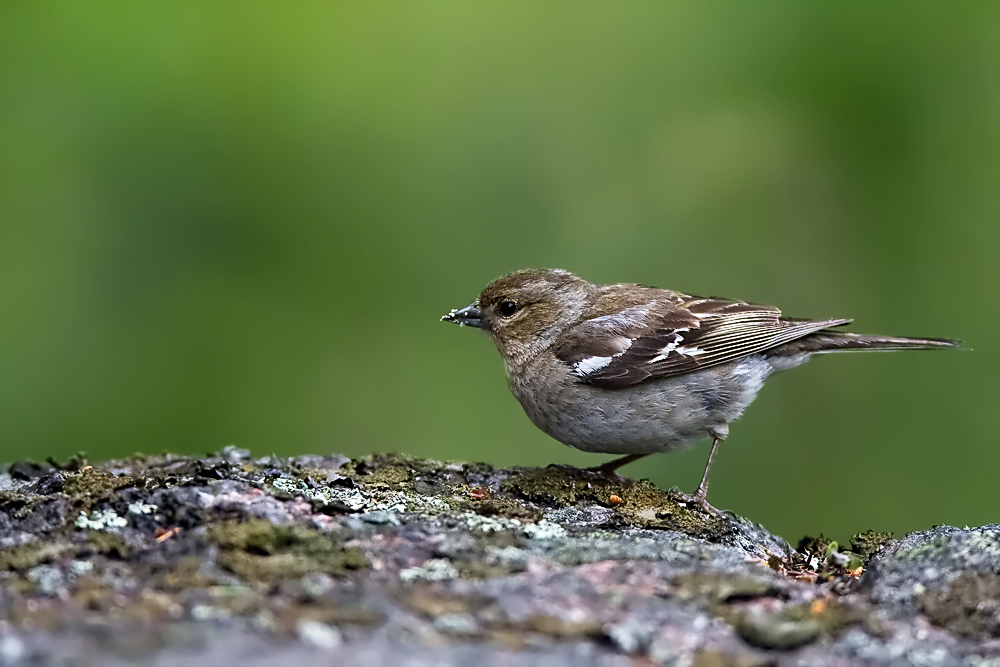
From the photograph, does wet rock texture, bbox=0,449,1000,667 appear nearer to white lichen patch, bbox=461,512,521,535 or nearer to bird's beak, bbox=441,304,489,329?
white lichen patch, bbox=461,512,521,535

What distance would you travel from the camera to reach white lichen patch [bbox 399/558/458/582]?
2.73 metres

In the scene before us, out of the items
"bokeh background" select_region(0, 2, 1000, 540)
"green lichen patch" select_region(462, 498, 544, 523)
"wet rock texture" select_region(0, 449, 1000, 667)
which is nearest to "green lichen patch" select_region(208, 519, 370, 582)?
"wet rock texture" select_region(0, 449, 1000, 667)

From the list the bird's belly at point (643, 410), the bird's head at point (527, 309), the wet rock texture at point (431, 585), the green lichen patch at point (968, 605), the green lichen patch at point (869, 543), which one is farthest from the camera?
the bird's head at point (527, 309)

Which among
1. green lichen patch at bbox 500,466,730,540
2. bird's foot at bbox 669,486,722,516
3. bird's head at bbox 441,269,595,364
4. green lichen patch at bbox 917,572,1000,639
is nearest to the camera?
green lichen patch at bbox 917,572,1000,639

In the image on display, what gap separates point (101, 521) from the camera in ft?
9.93

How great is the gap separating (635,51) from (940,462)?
414cm

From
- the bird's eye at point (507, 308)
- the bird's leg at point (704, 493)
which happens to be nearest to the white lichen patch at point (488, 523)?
the bird's leg at point (704, 493)

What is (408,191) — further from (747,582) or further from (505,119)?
(747,582)

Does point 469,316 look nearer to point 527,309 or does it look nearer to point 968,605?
point 527,309

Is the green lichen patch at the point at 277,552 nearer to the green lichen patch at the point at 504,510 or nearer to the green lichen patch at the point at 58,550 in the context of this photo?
the green lichen patch at the point at 58,550

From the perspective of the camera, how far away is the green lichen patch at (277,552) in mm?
2666

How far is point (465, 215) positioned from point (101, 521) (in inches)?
205

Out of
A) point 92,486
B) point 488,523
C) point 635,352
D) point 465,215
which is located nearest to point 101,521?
point 92,486

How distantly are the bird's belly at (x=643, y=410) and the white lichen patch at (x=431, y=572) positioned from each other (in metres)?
2.57
